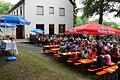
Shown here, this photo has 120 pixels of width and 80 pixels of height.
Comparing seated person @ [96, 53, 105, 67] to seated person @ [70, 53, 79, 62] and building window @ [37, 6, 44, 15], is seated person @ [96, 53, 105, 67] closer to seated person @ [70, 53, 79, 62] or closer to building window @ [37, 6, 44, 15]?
seated person @ [70, 53, 79, 62]

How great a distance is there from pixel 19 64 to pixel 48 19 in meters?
25.8

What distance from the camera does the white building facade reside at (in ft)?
129

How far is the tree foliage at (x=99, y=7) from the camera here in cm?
4231

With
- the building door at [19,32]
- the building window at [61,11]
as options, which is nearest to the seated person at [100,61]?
the building door at [19,32]

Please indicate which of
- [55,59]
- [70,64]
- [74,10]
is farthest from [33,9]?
[70,64]

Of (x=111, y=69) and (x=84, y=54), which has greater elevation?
(x=84, y=54)

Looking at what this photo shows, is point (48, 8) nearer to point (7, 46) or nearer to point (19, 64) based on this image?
point (7, 46)

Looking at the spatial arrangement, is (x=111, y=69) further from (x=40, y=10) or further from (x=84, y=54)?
(x=40, y=10)

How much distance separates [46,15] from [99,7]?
26.5 ft

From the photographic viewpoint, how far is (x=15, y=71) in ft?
45.4

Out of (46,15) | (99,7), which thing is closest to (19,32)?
(46,15)

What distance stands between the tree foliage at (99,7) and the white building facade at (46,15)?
112 inches

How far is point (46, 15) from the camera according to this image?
40.6 meters

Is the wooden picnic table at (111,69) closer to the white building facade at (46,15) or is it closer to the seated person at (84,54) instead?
the seated person at (84,54)
